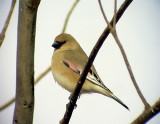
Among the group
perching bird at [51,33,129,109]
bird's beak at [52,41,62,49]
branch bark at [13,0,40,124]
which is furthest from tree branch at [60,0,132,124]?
bird's beak at [52,41,62,49]

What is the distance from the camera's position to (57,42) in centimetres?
215

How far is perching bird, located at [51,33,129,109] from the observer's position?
68.1 inches

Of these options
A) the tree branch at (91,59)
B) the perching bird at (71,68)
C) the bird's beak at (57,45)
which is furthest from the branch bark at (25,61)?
the bird's beak at (57,45)

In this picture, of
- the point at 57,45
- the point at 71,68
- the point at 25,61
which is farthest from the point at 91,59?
the point at 57,45

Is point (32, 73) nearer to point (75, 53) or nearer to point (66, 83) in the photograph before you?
point (66, 83)

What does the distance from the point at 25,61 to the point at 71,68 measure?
94 cm

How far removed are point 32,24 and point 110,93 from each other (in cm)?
75

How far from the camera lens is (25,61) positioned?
99 cm

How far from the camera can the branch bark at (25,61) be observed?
3.26 ft

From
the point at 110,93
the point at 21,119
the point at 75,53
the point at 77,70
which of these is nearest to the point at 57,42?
the point at 75,53

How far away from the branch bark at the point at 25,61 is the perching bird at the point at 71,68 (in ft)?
1.94

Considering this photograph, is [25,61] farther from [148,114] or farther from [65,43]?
[65,43]

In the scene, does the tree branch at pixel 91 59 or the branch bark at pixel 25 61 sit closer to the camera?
the tree branch at pixel 91 59

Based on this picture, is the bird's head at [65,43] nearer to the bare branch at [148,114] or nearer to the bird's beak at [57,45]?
the bird's beak at [57,45]
